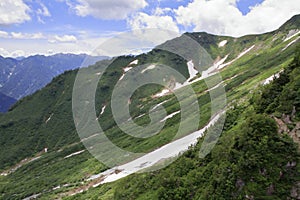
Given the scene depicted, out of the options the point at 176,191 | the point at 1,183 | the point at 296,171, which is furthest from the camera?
the point at 1,183

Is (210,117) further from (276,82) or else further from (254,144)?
(254,144)

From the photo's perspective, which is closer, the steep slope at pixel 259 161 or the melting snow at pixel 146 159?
the steep slope at pixel 259 161

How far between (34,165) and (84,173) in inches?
2541

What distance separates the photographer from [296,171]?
3178 centimetres

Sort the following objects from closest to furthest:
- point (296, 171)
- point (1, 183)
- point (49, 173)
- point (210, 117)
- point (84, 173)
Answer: point (296, 171) < point (210, 117) < point (84, 173) < point (49, 173) < point (1, 183)

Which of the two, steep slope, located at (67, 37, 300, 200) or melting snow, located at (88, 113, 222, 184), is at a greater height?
steep slope, located at (67, 37, 300, 200)

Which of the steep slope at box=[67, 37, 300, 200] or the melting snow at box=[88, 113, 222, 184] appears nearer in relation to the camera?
the steep slope at box=[67, 37, 300, 200]

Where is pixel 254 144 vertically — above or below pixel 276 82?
below

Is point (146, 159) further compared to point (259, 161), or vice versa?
point (146, 159)

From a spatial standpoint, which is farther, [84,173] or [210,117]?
[84,173]

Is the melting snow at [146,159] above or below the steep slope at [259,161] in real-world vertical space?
below

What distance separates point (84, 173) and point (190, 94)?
76257mm

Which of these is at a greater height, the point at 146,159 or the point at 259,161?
the point at 259,161

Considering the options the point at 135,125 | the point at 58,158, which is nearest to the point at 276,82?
the point at 135,125
